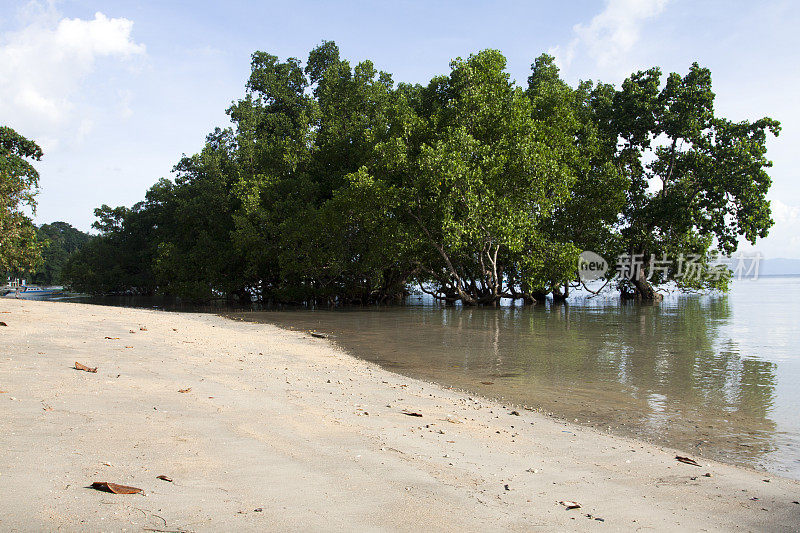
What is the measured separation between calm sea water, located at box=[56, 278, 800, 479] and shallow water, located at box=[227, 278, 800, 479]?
0.02m

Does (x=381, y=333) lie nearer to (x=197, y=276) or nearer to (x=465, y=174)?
(x=465, y=174)

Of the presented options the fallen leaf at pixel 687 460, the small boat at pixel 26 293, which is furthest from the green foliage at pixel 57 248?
the fallen leaf at pixel 687 460

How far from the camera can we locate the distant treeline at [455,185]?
25.3 metres

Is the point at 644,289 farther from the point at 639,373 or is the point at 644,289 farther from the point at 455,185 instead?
the point at 639,373

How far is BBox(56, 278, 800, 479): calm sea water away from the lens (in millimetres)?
5492

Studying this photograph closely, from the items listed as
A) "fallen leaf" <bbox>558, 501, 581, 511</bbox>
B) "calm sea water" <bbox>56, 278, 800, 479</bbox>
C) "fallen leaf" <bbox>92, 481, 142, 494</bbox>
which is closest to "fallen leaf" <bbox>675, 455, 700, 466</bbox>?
"calm sea water" <bbox>56, 278, 800, 479</bbox>

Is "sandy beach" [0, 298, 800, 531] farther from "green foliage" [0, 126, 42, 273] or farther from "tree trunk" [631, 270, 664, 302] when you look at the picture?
"tree trunk" [631, 270, 664, 302]

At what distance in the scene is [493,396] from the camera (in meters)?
7.00

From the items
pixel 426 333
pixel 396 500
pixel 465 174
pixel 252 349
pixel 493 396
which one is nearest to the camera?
pixel 396 500

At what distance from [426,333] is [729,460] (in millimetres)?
10891

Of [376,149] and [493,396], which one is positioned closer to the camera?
[493,396]

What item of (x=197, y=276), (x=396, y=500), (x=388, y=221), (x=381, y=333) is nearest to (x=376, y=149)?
(x=388, y=221)

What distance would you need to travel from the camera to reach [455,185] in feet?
79.8

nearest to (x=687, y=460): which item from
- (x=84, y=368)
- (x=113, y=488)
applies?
(x=113, y=488)
